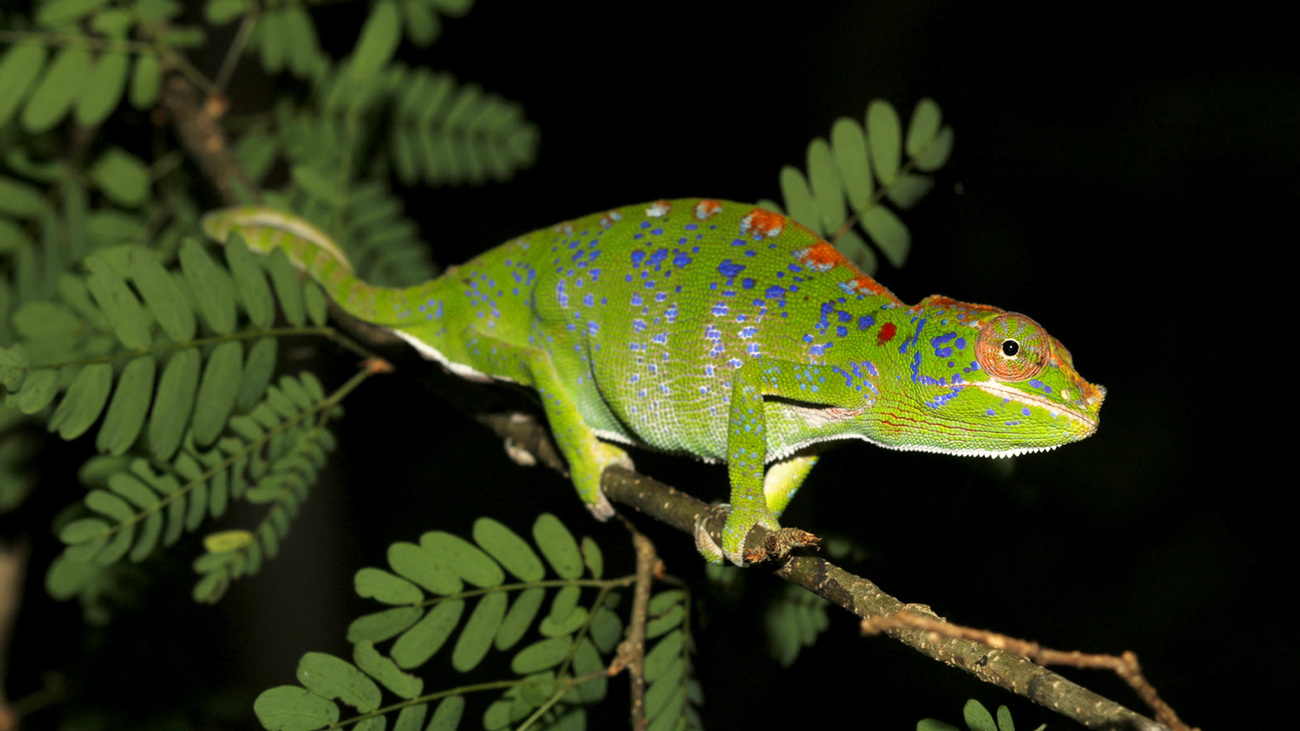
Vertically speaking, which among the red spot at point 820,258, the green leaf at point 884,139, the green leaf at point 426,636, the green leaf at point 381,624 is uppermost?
the green leaf at point 884,139

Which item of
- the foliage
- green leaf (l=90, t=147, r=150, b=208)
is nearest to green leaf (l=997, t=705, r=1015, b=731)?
the foliage

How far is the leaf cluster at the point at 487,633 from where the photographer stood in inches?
53.0

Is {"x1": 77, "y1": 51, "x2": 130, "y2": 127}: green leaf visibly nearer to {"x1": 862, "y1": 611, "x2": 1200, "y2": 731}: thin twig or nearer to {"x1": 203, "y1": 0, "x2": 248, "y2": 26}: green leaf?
{"x1": 203, "y1": 0, "x2": 248, "y2": 26}: green leaf

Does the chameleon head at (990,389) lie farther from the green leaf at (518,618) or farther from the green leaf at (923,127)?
the green leaf at (518,618)

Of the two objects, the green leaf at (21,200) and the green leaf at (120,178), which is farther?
the green leaf at (120,178)

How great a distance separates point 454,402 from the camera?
83.0 inches

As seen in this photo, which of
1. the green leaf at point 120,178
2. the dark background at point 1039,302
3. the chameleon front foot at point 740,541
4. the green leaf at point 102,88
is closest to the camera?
the chameleon front foot at point 740,541

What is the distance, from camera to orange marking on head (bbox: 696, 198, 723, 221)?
5.29 feet

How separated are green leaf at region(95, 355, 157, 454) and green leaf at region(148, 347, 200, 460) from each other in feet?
0.07

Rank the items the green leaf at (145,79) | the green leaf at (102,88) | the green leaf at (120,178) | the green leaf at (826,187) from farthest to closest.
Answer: the green leaf at (120,178) < the green leaf at (145,79) < the green leaf at (102,88) < the green leaf at (826,187)

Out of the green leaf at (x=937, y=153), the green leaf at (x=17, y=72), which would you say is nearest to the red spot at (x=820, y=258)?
the green leaf at (x=937, y=153)

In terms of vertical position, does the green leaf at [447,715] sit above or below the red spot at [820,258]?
below

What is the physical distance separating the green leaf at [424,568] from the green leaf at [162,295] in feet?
1.85

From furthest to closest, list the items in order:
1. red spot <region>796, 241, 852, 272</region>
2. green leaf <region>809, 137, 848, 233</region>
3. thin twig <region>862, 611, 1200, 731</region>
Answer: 1. green leaf <region>809, 137, 848, 233</region>
2. red spot <region>796, 241, 852, 272</region>
3. thin twig <region>862, 611, 1200, 731</region>
